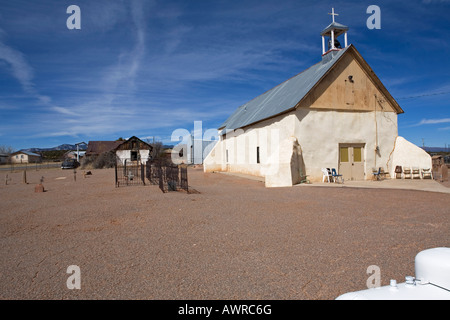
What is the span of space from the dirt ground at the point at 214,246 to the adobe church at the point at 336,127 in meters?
6.54

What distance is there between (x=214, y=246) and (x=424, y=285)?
3445mm

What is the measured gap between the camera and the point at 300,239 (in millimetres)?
5656

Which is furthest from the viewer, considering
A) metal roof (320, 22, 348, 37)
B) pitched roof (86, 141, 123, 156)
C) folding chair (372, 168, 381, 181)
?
pitched roof (86, 141, 123, 156)

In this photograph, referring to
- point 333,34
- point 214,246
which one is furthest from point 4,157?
point 214,246

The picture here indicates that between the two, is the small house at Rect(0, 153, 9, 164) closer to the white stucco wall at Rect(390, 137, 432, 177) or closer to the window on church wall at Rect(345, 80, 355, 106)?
the window on church wall at Rect(345, 80, 355, 106)

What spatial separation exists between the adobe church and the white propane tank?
12.1 meters

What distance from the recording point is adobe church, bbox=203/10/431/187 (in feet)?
51.6

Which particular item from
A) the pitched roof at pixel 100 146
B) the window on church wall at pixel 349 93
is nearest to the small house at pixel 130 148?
the pitched roof at pixel 100 146

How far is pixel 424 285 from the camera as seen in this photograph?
242cm

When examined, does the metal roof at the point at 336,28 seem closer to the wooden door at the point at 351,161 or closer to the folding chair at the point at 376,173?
the wooden door at the point at 351,161

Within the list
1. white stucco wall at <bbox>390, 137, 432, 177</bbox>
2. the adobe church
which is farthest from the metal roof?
white stucco wall at <bbox>390, 137, 432, 177</bbox>

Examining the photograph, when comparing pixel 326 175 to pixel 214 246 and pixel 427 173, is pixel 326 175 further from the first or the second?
pixel 214 246
